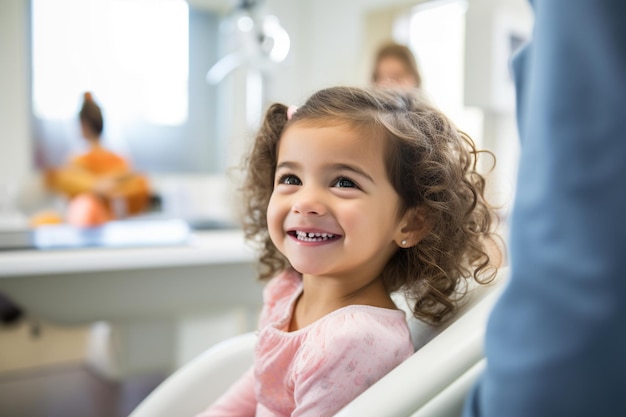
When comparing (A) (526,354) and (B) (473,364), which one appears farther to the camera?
(B) (473,364)

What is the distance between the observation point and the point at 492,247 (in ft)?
2.71

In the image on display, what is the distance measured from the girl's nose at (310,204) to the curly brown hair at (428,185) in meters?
0.08

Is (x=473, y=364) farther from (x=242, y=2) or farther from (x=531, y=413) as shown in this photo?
(x=242, y=2)

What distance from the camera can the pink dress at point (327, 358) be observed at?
1.92ft

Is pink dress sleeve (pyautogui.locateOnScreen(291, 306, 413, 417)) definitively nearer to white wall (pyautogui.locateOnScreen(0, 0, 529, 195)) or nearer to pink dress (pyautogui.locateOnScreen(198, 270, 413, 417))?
pink dress (pyautogui.locateOnScreen(198, 270, 413, 417))

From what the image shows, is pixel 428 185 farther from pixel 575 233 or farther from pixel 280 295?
pixel 575 233

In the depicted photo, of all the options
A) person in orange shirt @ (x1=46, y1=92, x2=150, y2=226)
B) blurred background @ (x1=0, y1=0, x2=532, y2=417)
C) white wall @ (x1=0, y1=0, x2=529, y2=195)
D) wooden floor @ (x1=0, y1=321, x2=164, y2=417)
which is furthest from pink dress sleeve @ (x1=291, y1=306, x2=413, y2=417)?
white wall @ (x1=0, y1=0, x2=529, y2=195)

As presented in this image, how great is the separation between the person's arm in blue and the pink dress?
271mm

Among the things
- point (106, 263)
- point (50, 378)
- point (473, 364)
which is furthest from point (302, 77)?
point (473, 364)

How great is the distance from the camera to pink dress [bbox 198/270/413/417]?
58cm

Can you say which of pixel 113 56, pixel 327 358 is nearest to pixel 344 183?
pixel 327 358

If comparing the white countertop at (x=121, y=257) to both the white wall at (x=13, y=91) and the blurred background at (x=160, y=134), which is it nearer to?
the blurred background at (x=160, y=134)

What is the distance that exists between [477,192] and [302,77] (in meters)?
3.60

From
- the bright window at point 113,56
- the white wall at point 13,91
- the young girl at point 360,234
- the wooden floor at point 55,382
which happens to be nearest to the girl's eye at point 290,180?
the young girl at point 360,234
